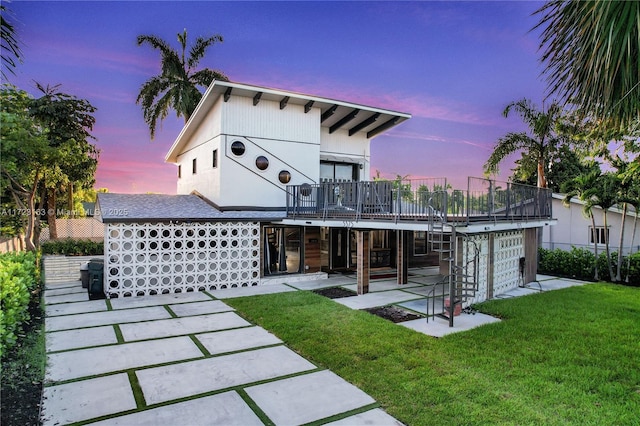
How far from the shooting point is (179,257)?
454 inches

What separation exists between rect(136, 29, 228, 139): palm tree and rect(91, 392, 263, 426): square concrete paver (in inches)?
750

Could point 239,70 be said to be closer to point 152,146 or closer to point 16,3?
point 152,146

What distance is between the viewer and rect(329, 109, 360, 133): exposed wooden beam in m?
15.2

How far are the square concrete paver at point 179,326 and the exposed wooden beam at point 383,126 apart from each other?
11031 mm

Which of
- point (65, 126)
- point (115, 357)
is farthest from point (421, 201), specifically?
point (65, 126)

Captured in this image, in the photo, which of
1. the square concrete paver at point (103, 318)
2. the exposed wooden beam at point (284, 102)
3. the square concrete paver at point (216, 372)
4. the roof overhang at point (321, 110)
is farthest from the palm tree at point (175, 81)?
the square concrete paver at point (216, 372)

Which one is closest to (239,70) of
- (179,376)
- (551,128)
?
(551,128)

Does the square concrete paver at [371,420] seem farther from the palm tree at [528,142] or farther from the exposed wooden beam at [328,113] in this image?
the palm tree at [528,142]

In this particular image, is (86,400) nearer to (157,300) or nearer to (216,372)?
(216,372)

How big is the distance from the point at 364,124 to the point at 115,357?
42.7 ft

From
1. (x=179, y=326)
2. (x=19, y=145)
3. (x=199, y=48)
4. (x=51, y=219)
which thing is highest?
(x=199, y=48)

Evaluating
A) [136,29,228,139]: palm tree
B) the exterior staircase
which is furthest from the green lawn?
[136,29,228,139]: palm tree

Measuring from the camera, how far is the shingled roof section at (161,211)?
10.9 meters

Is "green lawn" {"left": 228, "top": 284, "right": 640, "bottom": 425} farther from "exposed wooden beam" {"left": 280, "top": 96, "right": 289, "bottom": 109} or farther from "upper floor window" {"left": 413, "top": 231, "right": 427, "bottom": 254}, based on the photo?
"exposed wooden beam" {"left": 280, "top": 96, "right": 289, "bottom": 109}
